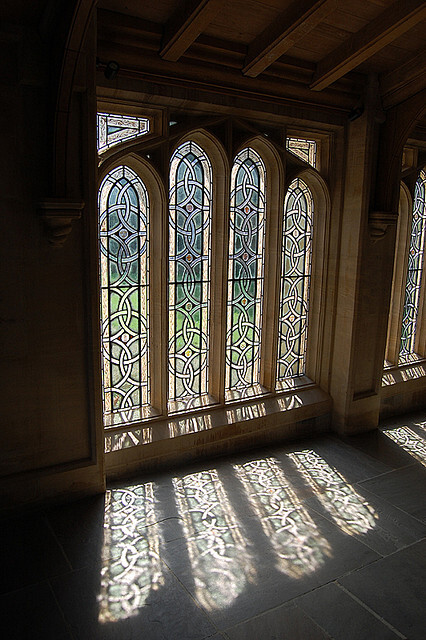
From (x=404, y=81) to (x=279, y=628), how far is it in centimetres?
443

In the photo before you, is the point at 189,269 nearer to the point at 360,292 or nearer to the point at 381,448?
the point at 360,292

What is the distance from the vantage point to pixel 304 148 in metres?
5.25

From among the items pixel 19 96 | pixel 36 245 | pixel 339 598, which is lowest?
pixel 339 598

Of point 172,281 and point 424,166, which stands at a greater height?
point 424,166

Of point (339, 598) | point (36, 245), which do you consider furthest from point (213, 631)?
point (36, 245)

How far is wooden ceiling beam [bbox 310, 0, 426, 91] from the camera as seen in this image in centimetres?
378

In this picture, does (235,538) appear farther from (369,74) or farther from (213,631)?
(369,74)

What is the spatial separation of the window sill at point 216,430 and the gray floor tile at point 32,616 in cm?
132

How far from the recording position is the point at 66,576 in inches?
129

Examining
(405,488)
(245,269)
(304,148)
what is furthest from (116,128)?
(405,488)

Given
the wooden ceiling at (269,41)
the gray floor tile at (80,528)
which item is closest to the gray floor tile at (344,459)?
the gray floor tile at (80,528)

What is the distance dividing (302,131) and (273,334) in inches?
76.8

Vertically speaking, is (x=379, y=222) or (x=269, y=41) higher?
(x=269, y=41)

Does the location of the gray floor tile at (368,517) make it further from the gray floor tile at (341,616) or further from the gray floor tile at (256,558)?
the gray floor tile at (341,616)
